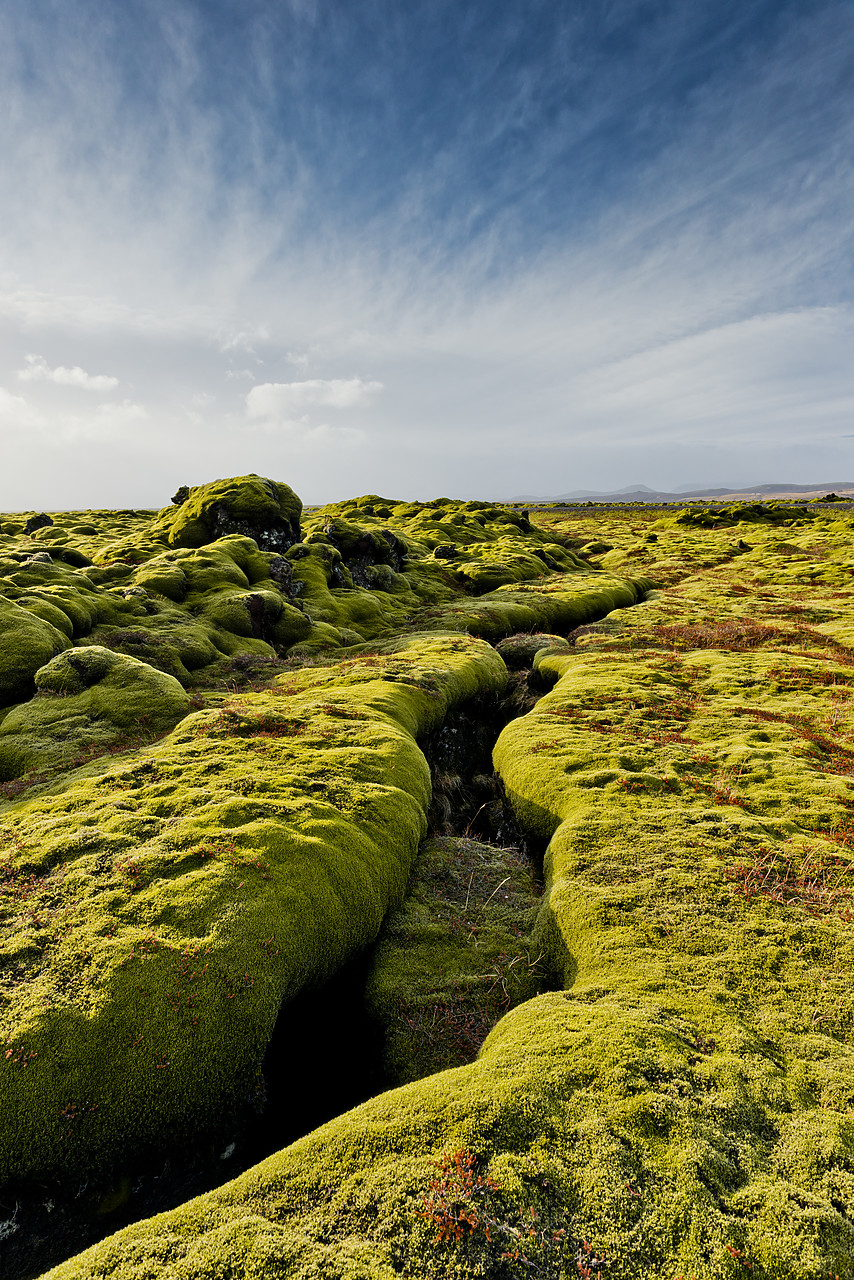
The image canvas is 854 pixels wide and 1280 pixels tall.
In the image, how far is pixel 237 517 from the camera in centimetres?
5197

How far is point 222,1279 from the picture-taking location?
17.4 ft

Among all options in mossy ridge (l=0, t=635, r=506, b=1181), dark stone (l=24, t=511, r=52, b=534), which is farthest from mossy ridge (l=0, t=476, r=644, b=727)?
mossy ridge (l=0, t=635, r=506, b=1181)

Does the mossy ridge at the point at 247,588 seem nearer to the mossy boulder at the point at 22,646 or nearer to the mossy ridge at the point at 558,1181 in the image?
the mossy boulder at the point at 22,646

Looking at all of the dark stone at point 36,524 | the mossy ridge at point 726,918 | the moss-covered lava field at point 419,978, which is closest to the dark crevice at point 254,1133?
the moss-covered lava field at point 419,978

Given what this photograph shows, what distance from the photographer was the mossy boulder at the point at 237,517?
5194cm


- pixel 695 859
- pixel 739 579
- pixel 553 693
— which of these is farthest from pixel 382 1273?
pixel 739 579

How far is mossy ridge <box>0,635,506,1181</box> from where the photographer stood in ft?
25.3

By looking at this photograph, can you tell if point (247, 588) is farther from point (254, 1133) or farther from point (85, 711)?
point (254, 1133)

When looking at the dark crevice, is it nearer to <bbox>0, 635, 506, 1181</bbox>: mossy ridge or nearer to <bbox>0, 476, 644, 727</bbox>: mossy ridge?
<bbox>0, 635, 506, 1181</bbox>: mossy ridge

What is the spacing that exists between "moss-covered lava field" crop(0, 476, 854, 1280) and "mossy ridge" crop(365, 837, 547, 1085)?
7 cm

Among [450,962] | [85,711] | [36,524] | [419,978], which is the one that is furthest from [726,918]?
[36,524]

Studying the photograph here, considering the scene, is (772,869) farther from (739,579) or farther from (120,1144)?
(739,579)

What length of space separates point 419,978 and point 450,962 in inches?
31.1

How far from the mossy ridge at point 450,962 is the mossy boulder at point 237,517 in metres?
43.6
